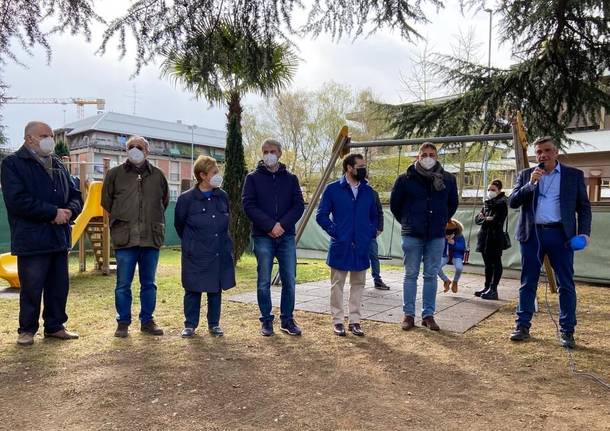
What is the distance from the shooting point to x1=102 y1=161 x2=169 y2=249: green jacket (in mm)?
4879

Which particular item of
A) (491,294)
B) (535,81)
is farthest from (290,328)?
(535,81)

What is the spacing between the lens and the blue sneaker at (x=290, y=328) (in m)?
5.09

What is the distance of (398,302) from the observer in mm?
6988

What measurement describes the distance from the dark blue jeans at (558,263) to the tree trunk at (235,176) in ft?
23.6

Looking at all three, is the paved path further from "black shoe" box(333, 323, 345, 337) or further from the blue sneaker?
the blue sneaker

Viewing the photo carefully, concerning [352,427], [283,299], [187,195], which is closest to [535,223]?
[283,299]

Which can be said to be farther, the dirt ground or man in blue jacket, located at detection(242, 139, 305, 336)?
man in blue jacket, located at detection(242, 139, 305, 336)

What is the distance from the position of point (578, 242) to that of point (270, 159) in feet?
9.05

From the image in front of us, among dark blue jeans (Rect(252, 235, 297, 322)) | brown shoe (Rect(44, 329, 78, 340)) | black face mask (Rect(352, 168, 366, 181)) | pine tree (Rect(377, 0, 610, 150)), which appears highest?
pine tree (Rect(377, 0, 610, 150))

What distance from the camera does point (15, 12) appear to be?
4.27 metres

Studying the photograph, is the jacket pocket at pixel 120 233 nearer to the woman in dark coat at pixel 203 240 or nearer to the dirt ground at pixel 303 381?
the woman in dark coat at pixel 203 240

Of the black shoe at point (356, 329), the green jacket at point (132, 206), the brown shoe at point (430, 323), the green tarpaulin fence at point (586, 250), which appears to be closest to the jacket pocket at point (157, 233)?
the green jacket at point (132, 206)

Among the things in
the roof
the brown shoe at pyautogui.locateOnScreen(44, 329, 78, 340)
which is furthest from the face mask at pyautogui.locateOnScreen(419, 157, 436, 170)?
the roof

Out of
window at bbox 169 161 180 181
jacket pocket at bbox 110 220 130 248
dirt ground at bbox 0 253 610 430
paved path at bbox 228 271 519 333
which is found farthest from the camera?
window at bbox 169 161 180 181
